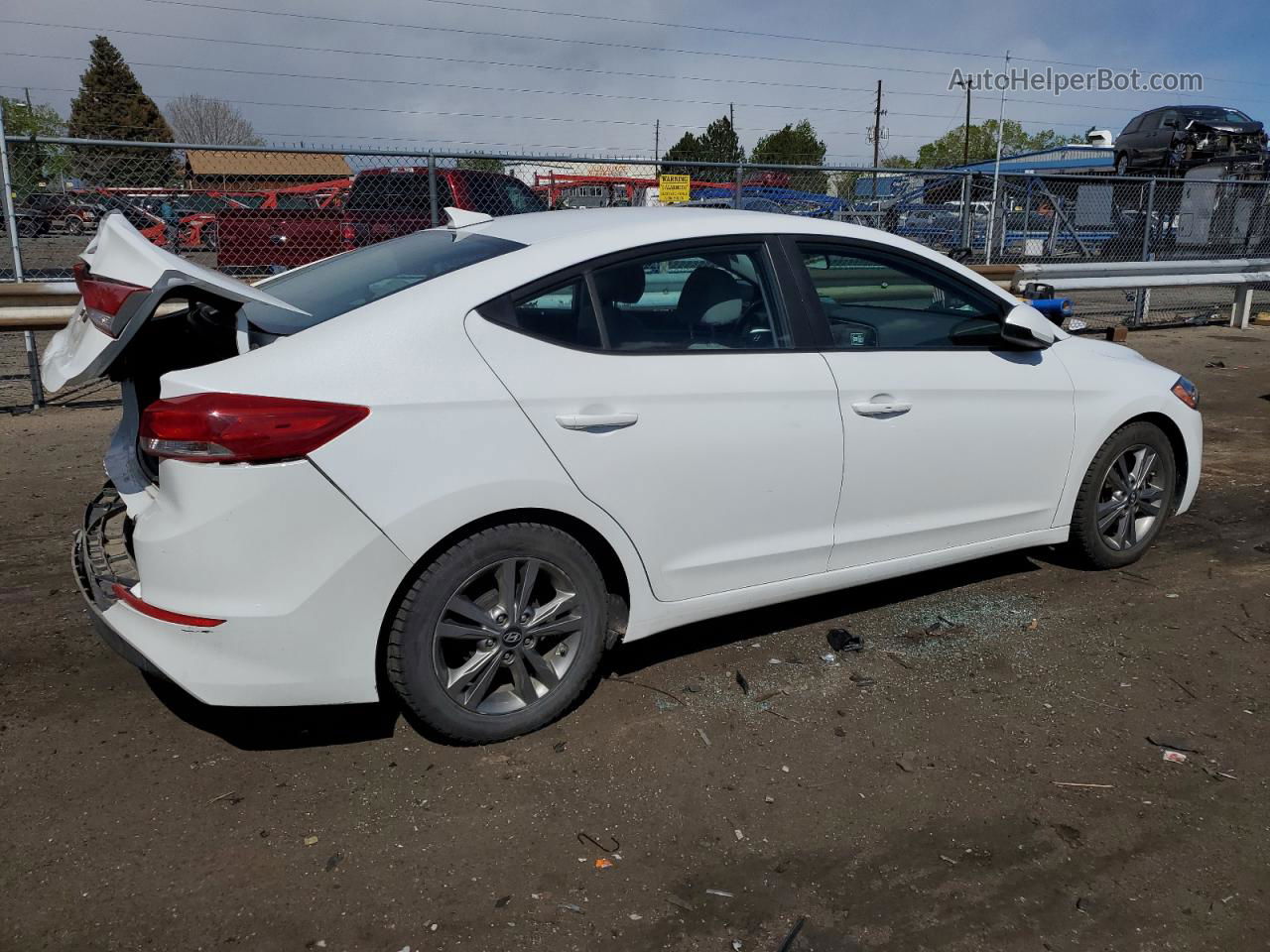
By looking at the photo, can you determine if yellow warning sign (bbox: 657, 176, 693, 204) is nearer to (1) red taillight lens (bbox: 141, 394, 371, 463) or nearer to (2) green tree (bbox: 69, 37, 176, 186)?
(1) red taillight lens (bbox: 141, 394, 371, 463)

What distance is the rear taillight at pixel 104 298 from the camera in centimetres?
299

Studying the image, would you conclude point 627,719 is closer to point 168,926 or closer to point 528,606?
point 528,606

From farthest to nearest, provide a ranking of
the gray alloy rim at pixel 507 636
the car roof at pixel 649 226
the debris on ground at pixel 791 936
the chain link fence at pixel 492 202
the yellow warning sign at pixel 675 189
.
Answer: the yellow warning sign at pixel 675 189 < the chain link fence at pixel 492 202 < the car roof at pixel 649 226 < the gray alloy rim at pixel 507 636 < the debris on ground at pixel 791 936

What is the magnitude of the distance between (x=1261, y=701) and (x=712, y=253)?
251cm

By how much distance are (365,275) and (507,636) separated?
1.37 metres

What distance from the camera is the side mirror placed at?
161 inches

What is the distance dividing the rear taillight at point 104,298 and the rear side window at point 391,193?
623 cm

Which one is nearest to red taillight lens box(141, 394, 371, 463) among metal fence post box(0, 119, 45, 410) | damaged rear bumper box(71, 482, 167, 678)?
damaged rear bumper box(71, 482, 167, 678)

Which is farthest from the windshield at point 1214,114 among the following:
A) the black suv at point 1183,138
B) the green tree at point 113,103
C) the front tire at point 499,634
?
the green tree at point 113,103

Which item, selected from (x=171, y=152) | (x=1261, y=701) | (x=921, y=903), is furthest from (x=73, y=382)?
(x=171, y=152)

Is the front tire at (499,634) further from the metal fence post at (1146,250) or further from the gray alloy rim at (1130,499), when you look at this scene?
the metal fence post at (1146,250)

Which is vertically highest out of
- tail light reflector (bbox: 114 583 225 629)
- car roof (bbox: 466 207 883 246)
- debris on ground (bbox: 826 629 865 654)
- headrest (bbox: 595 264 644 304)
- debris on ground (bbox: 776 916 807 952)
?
car roof (bbox: 466 207 883 246)

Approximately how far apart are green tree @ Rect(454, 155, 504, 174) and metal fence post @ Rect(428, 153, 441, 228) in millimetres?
293

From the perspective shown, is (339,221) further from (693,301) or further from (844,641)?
A: (844,641)
